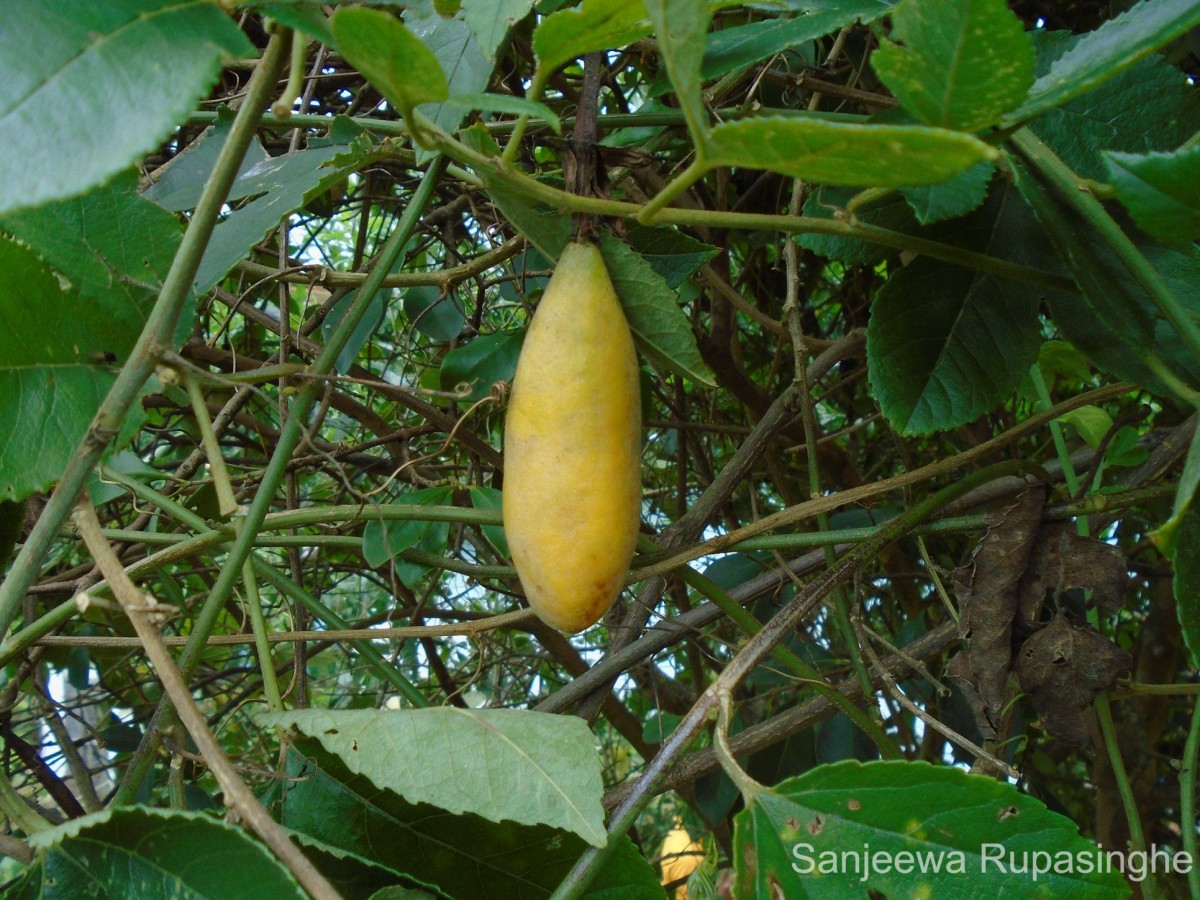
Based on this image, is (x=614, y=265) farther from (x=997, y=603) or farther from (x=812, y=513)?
(x=997, y=603)

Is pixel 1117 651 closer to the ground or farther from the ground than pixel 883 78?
closer to the ground

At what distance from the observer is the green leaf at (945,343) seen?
623 millimetres

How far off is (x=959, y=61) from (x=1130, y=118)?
→ 274 mm

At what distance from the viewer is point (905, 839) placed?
505mm

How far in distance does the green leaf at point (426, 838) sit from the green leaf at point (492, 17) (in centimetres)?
40

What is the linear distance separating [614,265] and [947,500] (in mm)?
298

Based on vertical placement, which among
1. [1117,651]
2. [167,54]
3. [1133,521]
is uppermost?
[1133,521]

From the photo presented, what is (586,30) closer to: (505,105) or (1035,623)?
(505,105)

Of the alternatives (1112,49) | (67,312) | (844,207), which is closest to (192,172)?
(67,312)

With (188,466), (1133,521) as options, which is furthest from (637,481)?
(1133,521)

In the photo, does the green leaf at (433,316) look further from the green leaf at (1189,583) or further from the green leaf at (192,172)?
the green leaf at (1189,583)

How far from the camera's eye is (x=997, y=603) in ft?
2.25

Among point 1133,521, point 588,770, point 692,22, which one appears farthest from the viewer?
point 1133,521

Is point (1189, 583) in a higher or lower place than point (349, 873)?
higher
